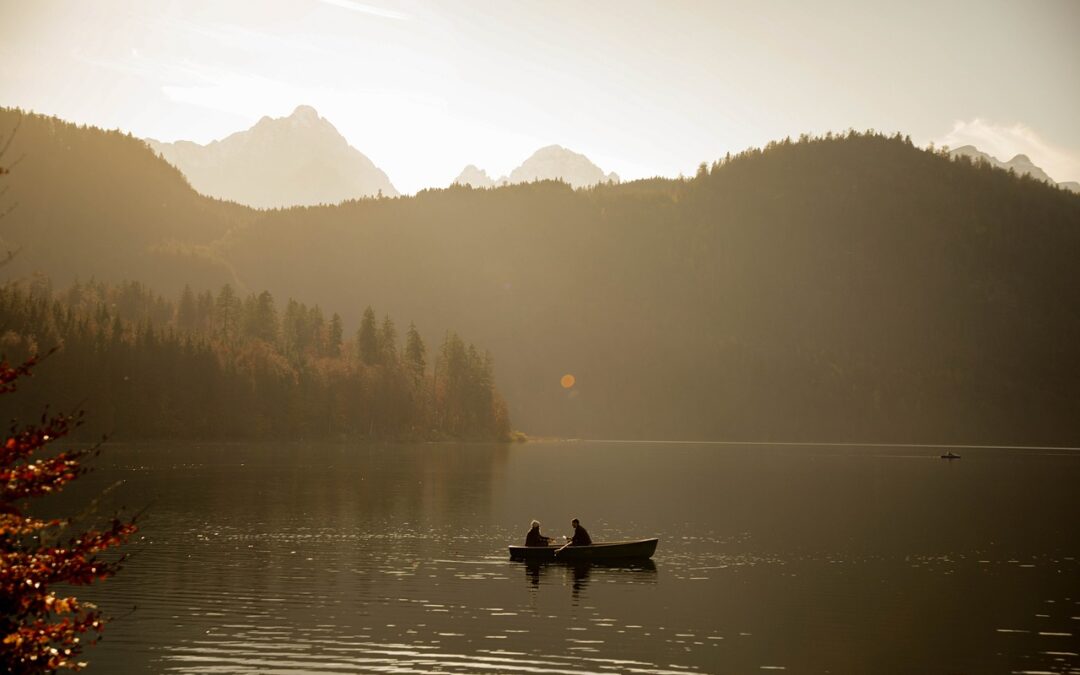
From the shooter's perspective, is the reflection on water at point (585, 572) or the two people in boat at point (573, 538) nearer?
the reflection on water at point (585, 572)

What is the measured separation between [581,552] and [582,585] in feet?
19.6

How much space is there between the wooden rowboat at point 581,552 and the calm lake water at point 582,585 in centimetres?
132

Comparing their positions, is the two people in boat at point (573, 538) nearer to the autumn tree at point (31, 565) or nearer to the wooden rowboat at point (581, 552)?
the wooden rowboat at point (581, 552)

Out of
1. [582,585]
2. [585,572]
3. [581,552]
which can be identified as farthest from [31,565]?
[581,552]

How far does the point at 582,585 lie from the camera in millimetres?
58562

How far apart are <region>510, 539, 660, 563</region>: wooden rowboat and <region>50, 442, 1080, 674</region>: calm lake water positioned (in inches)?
52.0

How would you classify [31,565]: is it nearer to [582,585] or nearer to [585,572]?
[582,585]

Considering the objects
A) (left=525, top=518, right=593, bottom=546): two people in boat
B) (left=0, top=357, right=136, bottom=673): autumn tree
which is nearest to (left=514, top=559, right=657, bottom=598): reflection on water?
(left=525, top=518, right=593, bottom=546): two people in boat

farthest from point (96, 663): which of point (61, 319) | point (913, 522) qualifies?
point (61, 319)

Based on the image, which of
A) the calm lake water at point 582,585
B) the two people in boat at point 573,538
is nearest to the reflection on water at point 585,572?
the calm lake water at point 582,585

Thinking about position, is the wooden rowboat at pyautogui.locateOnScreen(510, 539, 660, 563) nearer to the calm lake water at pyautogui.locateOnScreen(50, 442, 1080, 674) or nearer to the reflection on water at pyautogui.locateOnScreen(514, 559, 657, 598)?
the reflection on water at pyautogui.locateOnScreen(514, 559, 657, 598)

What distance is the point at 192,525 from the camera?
80062 mm

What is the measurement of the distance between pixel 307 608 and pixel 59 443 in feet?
471

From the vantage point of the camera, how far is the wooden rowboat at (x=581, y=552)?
6438 centimetres
